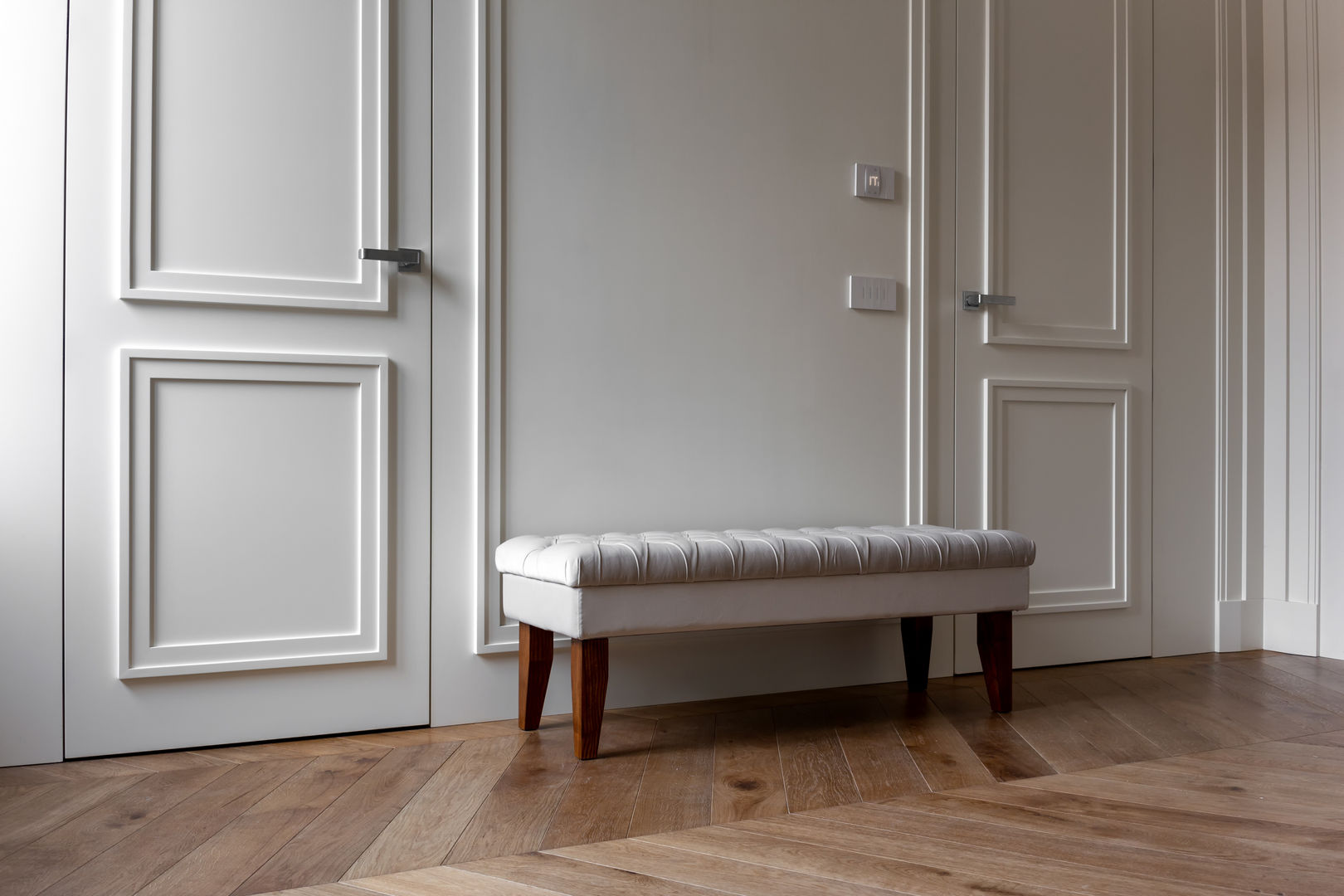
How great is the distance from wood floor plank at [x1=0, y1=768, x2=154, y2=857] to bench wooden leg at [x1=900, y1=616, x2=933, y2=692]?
168 centimetres

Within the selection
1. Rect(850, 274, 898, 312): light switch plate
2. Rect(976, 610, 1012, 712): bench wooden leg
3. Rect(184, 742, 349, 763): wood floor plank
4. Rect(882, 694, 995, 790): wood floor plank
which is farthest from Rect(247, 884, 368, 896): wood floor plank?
Rect(850, 274, 898, 312): light switch plate

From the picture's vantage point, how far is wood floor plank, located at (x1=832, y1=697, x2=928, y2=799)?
1884mm

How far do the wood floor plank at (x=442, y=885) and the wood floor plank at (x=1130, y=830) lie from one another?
71cm

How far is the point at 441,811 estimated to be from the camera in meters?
1.73

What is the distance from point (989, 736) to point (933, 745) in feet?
0.53

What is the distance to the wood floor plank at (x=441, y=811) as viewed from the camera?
1512 millimetres

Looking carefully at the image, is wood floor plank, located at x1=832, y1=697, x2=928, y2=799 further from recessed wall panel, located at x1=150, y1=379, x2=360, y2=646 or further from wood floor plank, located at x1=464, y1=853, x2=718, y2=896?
recessed wall panel, located at x1=150, y1=379, x2=360, y2=646

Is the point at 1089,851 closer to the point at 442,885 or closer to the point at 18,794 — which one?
the point at 442,885

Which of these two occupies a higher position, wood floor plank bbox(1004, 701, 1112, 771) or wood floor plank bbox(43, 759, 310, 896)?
wood floor plank bbox(43, 759, 310, 896)

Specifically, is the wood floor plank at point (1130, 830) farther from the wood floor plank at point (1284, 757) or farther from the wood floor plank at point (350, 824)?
the wood floor plank at point (350, 824)

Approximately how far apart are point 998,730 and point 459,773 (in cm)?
121

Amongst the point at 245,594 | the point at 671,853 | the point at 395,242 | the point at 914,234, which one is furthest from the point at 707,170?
the point at 671,853

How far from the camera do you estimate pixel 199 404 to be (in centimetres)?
213

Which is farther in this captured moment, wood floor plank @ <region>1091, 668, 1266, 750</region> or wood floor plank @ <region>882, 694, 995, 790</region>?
wood floor plank @ <region>1091, 668, 1266, 750</region>
